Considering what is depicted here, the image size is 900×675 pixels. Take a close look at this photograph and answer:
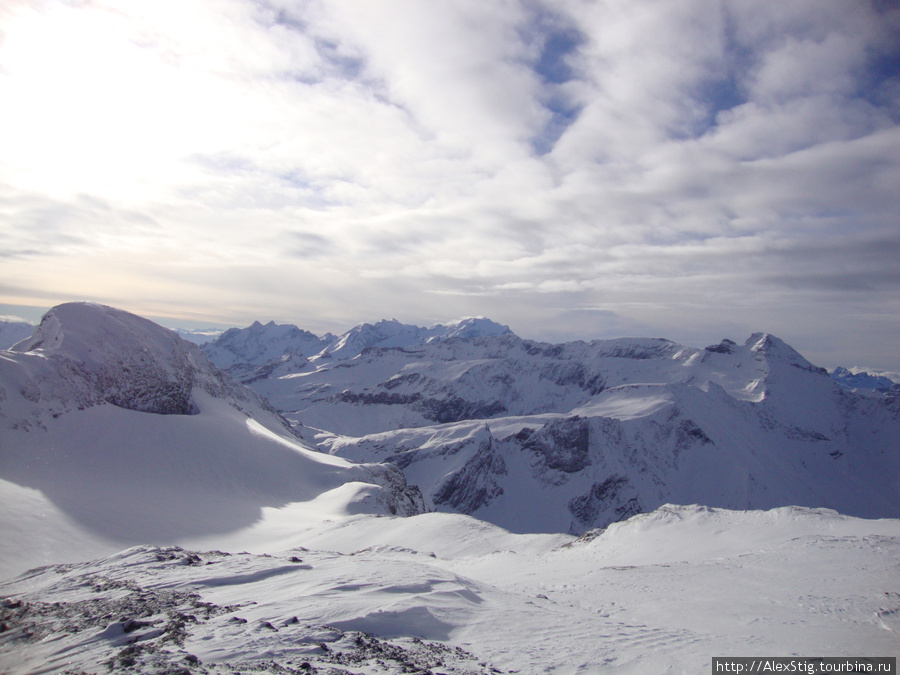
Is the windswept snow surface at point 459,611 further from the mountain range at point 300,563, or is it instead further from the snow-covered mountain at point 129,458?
the snow-covered mountain at point 129,458

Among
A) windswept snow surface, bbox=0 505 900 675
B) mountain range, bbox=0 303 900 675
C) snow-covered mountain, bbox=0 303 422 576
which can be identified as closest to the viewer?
windswept snow surface, bbox=0 505 900 675

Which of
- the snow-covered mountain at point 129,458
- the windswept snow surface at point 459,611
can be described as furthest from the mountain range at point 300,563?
the snow-covered mountain at point 129,458

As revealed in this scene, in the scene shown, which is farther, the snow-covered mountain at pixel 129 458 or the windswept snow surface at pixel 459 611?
the snow-covered mountain at pixel 129 458

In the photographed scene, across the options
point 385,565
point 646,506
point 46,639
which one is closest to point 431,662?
point 385,565

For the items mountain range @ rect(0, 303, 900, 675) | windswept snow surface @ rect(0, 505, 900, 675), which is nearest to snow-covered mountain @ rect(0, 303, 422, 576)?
mountain range @ rect(0, 303, 900, 675)

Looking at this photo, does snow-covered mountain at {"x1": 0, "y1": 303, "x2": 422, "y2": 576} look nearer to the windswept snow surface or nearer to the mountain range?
the mountain range

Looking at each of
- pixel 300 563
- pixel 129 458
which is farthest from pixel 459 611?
pixel 129 458

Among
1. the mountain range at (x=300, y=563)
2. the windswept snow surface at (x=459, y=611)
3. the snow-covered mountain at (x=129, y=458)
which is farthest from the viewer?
the snow-covered mountain at (x=129, y=458)

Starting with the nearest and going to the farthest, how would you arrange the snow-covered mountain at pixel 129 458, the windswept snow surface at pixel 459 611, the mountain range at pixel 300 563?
the windswept snow surface at pixel 459 611 → the mountain range at pixel 300 563 → the snow-covered mountain at pixel 129 458
